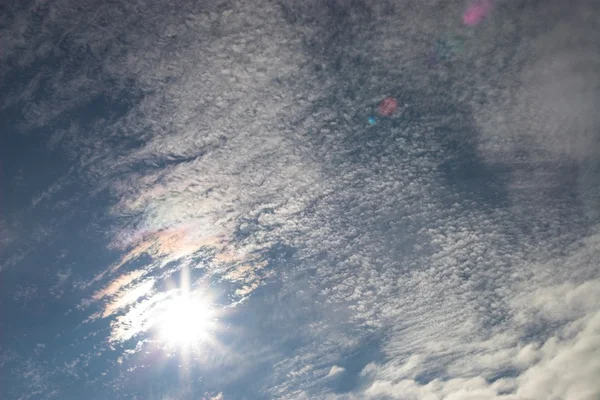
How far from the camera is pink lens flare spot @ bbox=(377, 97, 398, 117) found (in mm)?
1684

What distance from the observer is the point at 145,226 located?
2.08 metres

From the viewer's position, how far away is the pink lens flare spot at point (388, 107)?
1684 millimetres

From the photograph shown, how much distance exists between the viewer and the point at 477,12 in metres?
1.49

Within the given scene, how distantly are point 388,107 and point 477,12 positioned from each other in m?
0.54

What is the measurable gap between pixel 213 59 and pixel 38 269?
5.66 feet

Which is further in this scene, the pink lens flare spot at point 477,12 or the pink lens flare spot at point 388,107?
the pink lens flare spot at point 388,107

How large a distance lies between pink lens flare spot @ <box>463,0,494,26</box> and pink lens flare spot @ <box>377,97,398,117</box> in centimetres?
45

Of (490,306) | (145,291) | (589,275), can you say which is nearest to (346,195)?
(490,306)

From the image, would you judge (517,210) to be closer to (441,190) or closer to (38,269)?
(441,190)

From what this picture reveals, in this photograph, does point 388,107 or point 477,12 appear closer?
point 477,12

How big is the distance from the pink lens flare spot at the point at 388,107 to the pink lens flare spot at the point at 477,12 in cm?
45

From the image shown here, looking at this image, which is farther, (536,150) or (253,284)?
(253,284)

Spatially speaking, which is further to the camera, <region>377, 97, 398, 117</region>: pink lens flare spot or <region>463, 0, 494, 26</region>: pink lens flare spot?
<region>377, 97, 398, 117</region>: pink lens flare spot

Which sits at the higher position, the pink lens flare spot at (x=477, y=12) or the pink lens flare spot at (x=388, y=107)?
the pink lens flare spot at (x=477, y=12)
